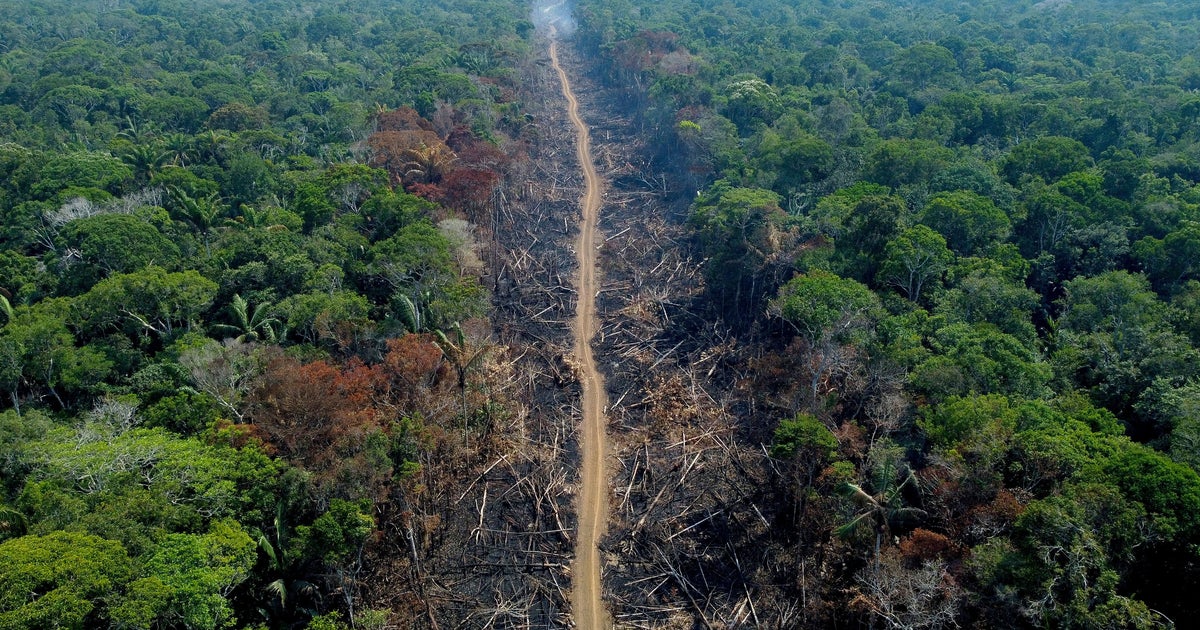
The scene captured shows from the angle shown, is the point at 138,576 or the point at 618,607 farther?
the point at 618,607

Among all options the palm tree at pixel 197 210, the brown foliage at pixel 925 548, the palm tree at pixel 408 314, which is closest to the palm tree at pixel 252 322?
the palm tree at pixel 408 314

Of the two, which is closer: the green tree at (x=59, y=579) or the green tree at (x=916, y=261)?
the green tree at (x=59, y=579)

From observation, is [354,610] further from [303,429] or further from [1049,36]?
[1049,36]

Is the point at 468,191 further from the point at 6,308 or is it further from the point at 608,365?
the point at 6,308

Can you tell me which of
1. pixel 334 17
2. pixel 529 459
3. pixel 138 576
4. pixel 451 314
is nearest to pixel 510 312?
pixel 451 314

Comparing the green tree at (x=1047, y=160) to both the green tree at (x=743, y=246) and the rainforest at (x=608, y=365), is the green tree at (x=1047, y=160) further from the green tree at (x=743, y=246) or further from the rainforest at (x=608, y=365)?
the green tree at (x=743, y=246)

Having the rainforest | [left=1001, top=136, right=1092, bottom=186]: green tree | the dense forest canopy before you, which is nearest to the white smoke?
the dense forest canopy

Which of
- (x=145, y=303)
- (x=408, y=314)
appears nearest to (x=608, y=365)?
(x=408, y=314)
